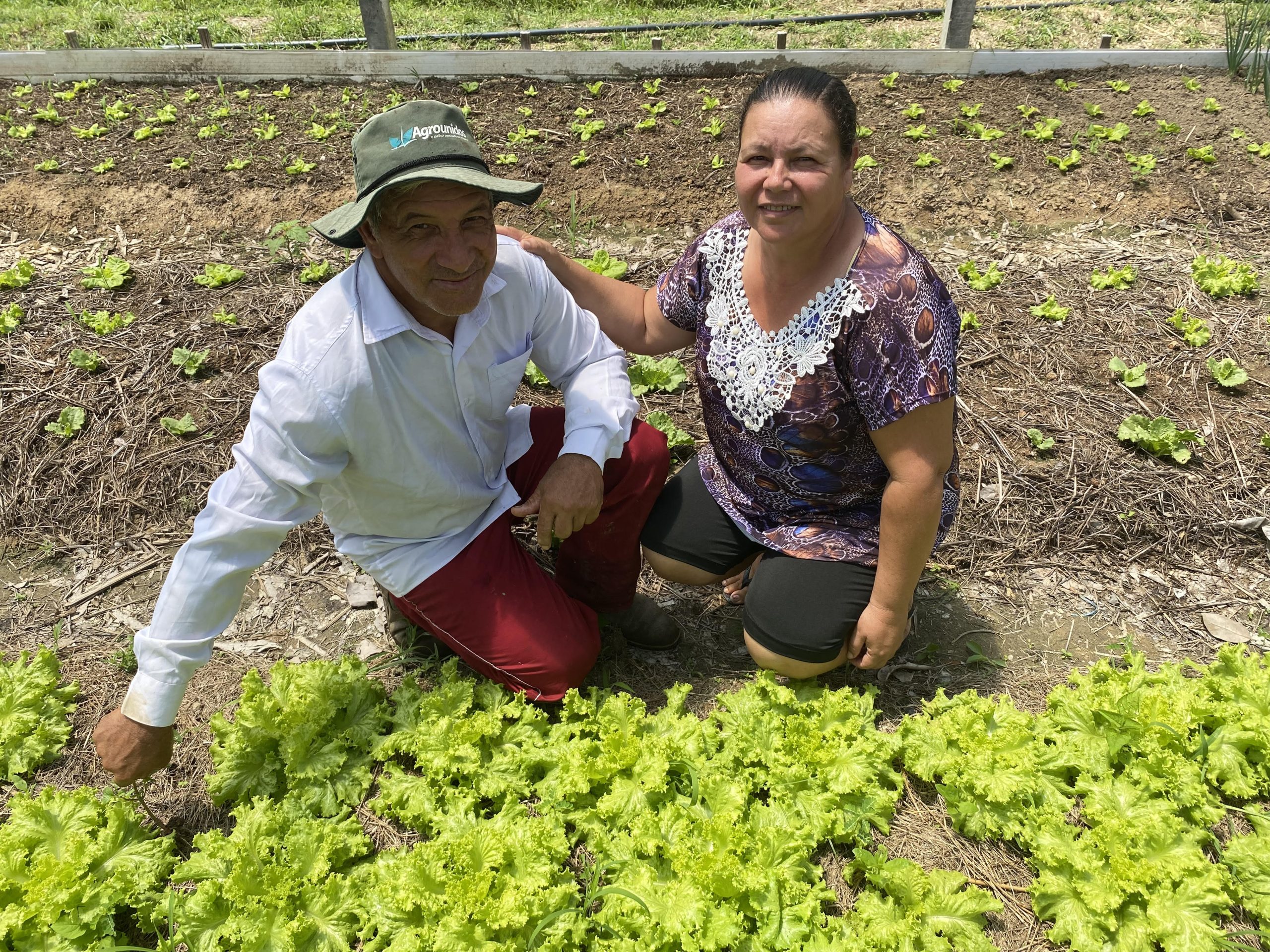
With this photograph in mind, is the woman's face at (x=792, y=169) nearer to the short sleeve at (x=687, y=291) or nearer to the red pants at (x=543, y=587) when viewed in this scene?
the short sleeve at (x=687, y=291)

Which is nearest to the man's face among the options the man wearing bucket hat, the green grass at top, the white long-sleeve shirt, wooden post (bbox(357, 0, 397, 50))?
the man wearing bucket hat

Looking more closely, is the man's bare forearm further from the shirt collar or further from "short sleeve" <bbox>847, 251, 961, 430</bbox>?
the shirt collar

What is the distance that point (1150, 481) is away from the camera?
354 cm

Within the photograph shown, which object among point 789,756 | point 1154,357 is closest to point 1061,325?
point 1154,357

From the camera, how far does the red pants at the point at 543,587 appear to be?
2.61m

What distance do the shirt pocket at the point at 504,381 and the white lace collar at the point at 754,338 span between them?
1.92 ft

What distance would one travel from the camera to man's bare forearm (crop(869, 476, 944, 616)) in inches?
89.2

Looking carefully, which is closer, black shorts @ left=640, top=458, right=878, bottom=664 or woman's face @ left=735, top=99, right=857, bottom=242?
woman's face @ left=735, top=99, right=857, bottom=242

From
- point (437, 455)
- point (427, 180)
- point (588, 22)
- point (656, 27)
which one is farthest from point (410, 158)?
point (588, 22)

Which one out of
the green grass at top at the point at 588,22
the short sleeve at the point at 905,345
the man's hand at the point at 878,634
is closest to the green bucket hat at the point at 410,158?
the short sleeve at the point at 905,345

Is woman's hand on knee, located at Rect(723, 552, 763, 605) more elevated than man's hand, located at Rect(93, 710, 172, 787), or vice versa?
man's hand, located at Rect(93, 710, 172, 787)

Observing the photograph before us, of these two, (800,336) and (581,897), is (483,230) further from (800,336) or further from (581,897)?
(581,897)

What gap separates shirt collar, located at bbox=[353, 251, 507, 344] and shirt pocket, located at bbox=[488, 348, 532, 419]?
331 millimetres

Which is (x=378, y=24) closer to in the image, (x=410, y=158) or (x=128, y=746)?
(x=410, y=158)
